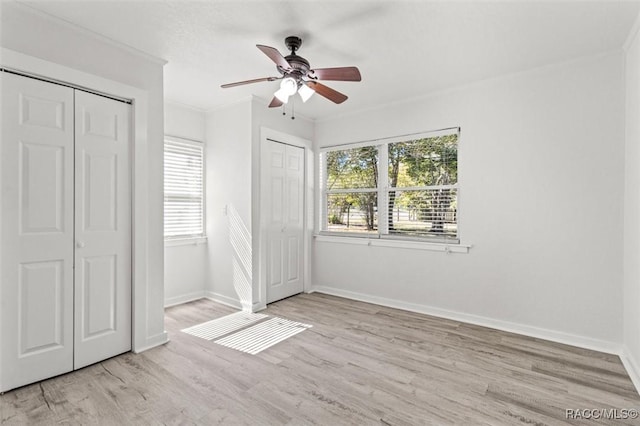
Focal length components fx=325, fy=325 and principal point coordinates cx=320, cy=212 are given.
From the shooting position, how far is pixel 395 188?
429cm

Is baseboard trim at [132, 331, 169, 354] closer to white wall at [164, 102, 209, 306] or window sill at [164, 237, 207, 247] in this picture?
white wall at [164, 102, 209, 306]

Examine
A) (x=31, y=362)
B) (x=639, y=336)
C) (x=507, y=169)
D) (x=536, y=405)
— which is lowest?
(x=536, y=405)

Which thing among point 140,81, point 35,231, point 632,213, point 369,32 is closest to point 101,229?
point 35,231

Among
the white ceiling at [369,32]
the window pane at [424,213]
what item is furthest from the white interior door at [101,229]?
the window pane at [424,213]

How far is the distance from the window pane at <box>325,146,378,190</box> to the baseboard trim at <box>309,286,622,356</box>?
5.14ft

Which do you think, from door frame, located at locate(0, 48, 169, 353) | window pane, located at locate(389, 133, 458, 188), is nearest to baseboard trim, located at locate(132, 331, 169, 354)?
door frame, located at locate(0, 48, 169, 353)

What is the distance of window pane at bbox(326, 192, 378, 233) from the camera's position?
4.54 metres

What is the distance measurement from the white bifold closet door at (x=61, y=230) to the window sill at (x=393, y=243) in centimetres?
275

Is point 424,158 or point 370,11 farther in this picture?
→ point 424,158

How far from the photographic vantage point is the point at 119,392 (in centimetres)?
227

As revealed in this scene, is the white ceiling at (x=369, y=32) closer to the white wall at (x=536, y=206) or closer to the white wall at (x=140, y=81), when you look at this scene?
the white wall at (x=140, y=81)

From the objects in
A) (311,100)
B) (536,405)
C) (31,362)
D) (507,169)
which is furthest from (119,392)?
(507,169)

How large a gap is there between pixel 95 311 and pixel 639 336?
4.23 meters

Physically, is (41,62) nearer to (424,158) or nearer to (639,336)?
(424,158)
